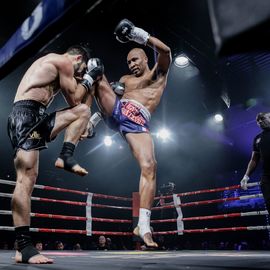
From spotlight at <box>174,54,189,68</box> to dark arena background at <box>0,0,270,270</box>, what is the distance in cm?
3

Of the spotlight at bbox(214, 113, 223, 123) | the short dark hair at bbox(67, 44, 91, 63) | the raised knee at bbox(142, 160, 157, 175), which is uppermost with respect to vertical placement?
the spotlight at bbox(214, 113, 223, 123)

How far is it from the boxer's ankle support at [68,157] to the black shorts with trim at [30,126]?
0.13 m

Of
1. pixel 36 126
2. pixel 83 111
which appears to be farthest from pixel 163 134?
pixel 36 126

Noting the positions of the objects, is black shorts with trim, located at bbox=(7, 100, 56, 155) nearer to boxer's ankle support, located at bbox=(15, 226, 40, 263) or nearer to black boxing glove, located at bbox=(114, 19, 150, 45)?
boxer's ankle support, located at bbox=(15, 226, 40, 263)

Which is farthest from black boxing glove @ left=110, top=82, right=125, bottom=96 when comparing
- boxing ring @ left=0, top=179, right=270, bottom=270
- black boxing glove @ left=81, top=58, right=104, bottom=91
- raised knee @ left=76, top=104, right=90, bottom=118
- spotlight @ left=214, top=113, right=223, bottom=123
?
spotlight @ left=214, top=113, right=223, bottom=123

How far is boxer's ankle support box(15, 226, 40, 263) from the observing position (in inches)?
74.8

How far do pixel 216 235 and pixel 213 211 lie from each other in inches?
27.3

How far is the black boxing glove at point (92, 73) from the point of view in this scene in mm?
2435

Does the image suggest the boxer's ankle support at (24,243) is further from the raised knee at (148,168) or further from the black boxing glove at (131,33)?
the black boxing glove at (131,33)

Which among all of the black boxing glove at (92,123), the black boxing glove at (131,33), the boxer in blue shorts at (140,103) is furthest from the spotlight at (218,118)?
the black boxing glove at (131,33)

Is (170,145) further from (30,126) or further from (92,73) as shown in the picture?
(30,126)

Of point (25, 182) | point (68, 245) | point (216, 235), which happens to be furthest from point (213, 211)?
point (25, 182)

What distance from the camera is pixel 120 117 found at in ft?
8.75

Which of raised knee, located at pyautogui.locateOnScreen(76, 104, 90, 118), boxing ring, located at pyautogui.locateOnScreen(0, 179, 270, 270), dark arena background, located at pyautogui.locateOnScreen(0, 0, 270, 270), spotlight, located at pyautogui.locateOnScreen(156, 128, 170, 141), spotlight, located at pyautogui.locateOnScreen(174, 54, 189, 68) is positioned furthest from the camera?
spotlight, located at pyautogui.locateOnScreen(156, 128, 170, 141)
